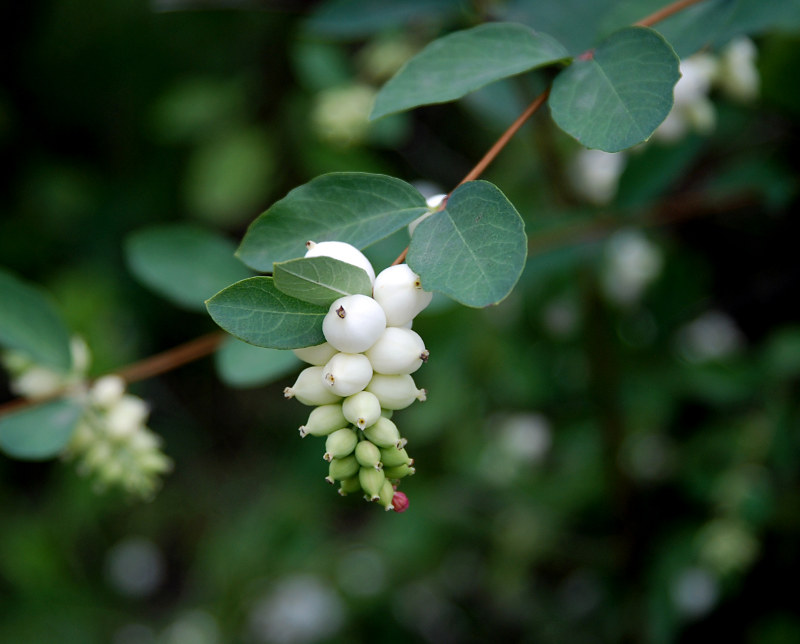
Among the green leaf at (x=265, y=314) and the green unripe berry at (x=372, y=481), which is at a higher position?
the green leaf at (x=265, y=314)

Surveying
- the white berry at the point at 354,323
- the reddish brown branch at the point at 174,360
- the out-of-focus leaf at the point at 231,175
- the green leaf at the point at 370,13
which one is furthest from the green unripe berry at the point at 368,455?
the out-of-focus leaf at the point at 231,175

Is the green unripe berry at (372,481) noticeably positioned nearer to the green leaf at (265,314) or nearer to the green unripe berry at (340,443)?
the green unripe berry at (340,443)

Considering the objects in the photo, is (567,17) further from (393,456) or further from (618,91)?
(393,456)

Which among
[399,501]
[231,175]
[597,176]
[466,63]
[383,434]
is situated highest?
[466,63]

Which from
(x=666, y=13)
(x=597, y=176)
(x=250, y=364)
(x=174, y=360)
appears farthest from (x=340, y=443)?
(x=597, y=176)

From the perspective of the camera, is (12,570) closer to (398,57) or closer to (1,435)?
(1,435)

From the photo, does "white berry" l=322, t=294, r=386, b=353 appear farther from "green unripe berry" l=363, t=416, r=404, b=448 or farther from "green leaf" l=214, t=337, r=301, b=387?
"green leaf" l=214, t=337, r=301, b=387

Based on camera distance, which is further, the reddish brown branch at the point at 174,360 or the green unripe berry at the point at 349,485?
the reddish brown branch at the point at 174,360
